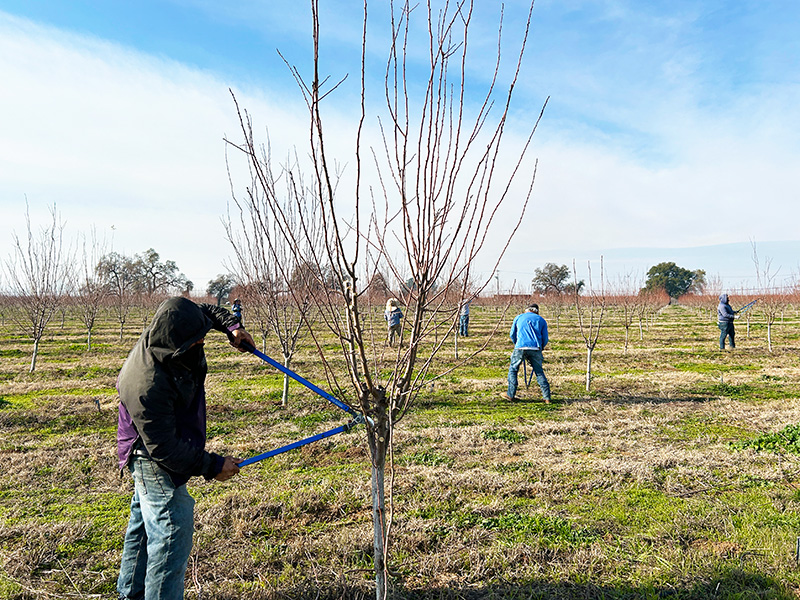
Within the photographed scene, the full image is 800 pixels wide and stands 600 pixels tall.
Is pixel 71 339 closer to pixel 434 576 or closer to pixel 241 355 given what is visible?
pixel 241 355

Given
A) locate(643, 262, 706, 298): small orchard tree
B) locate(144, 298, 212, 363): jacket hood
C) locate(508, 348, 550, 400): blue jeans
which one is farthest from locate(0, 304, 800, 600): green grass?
locate(643, 262, 706, 298): small orchard tree

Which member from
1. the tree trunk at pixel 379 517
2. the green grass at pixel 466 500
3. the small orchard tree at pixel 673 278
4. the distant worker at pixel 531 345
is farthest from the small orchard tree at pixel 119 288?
the small orchard tree at pixel 673 278

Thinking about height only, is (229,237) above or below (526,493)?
above

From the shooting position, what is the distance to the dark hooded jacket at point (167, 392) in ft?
7.41

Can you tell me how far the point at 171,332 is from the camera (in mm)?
2297

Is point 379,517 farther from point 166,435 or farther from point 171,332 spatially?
point 171,332

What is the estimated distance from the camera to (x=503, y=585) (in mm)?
3037

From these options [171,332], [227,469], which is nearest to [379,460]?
[227,469]

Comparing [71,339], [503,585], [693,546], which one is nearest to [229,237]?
[503,585]

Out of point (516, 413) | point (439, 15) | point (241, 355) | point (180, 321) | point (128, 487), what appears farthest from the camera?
point (241, 355)

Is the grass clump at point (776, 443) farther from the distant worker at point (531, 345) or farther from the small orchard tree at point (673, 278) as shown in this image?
the small orchard tree at point (673, 278)

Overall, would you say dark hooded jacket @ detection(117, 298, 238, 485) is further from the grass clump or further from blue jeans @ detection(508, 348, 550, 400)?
blue jeans @ detection(508, 348, 550, 400)

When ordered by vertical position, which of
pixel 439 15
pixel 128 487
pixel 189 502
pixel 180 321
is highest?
pixel 439 15

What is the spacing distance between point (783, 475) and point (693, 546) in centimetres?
204
